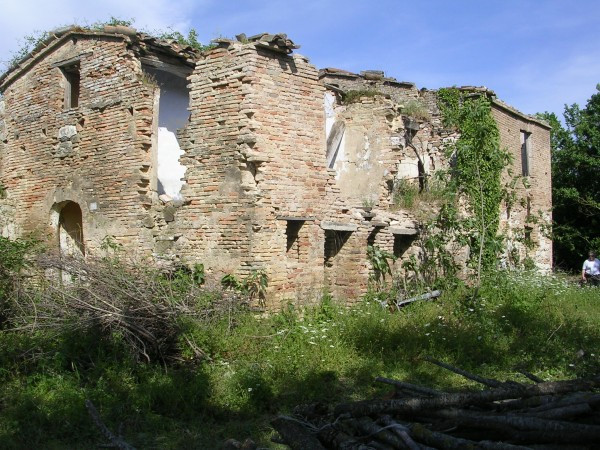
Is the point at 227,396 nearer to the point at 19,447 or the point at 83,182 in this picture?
the point at 19,447

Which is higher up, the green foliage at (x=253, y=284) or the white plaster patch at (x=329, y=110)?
the white plaster patch at (x=329, y=110)

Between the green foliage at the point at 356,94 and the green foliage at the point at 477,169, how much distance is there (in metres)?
2.33

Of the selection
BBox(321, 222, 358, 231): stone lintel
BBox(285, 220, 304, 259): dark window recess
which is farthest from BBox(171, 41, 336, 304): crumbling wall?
BBox(321, 222, 358, 231): stone lintel

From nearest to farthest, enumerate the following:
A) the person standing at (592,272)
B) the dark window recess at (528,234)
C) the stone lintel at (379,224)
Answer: the stone lintel at (379,224) < the person standing at (592,272) < the dark window recess at (528,234)

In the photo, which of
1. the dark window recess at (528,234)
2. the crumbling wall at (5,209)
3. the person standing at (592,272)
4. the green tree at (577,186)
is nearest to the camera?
the crumbling wall at (5,209)

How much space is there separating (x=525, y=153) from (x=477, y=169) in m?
7.76

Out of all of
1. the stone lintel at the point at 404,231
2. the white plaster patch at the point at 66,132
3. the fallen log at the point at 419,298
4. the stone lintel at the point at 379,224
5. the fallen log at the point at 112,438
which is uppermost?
the white plaster patch at the point at 66,132

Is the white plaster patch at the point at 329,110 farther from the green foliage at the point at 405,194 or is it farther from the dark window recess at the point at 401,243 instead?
the dark window recess at the point at 401,243

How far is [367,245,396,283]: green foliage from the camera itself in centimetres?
1122

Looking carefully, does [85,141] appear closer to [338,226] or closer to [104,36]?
[104,36]

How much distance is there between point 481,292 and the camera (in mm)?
11539

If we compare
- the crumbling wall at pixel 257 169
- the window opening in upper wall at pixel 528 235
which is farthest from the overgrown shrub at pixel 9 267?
the window opening in upper wall at pixel 528 235

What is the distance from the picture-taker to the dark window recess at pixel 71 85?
42.1 ft

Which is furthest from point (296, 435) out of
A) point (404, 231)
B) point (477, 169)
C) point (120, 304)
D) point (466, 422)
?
point (477, 169)
